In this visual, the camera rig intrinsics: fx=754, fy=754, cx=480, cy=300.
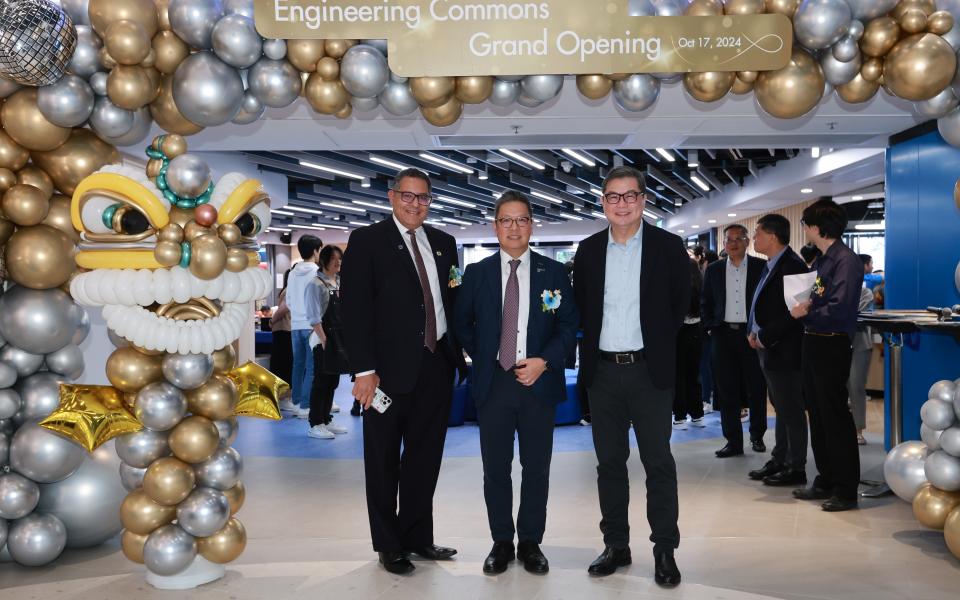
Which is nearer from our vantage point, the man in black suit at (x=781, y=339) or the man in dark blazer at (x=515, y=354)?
Result: the man in dark blazer at (x=515, y=354)

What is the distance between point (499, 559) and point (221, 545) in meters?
1.04

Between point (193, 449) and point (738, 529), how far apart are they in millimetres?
2567

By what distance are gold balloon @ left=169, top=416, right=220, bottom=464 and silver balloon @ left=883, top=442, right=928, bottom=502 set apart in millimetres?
2970

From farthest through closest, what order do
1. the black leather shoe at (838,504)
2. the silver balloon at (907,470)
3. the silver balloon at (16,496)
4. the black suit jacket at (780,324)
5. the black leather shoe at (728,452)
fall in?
the black leather shoe at (728,452) → the black suit jacket at (780,324) → the black leather shoe at (838,504) → the silver balloon at (907,470) → the silver balloon at (16,496)

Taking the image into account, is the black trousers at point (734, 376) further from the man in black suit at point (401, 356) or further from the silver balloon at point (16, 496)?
the silver balloon at point (16, 496)

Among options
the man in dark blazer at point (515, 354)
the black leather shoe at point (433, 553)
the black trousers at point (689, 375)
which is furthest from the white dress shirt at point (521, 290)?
the black trousers at point (689, 375)

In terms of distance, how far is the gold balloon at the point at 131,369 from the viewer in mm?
2744

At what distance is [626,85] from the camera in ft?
9.43

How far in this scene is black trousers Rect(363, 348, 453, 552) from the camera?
9.47 feet

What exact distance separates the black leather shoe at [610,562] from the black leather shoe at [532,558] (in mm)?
175

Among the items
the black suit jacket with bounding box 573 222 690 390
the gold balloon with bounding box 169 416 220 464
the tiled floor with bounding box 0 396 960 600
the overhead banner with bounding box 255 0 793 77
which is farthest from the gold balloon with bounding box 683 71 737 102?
the gold balloon with bounding box 169 416 220 464

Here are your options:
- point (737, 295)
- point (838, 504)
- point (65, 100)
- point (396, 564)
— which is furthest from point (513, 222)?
point (737, 295)

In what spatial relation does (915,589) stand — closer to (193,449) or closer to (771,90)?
(771,90)

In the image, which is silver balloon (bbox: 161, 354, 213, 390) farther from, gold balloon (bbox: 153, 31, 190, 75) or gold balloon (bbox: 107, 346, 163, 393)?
gold balloon (bbox: 153, 31, 190, 75)
